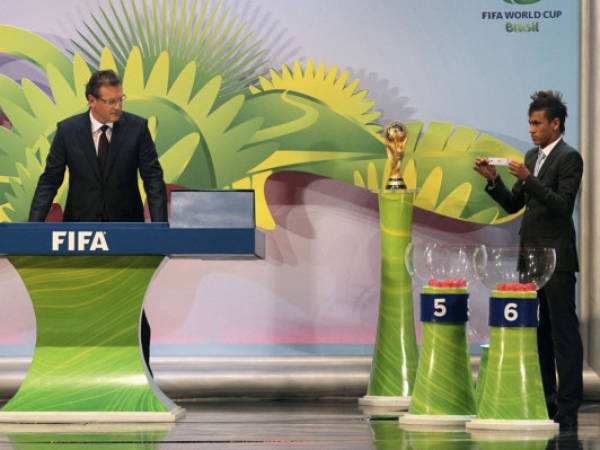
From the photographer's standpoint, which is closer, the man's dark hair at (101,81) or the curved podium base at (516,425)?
the curved podium base at (516,425)

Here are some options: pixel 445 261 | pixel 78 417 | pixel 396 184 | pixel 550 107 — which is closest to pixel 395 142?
pixel 396 184

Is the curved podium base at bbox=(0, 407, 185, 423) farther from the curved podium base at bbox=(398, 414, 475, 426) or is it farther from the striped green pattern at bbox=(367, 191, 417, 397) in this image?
the striped green pattern at bbox=(367, 191, 417, 397)

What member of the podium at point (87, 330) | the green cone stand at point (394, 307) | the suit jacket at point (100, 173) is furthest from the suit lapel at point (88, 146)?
the green cone stand at point (394, 307)

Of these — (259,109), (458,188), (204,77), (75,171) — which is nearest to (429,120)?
(458,188)

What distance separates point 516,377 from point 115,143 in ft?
6.17

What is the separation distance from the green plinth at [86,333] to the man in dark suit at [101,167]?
479 millimetres

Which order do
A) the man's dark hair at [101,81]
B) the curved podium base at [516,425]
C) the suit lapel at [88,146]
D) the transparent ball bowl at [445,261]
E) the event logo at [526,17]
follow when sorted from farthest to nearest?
1. the event logo at [526,17]
2. the suit lapel at [88,146]
3. the man's dark hair at [101,81]
4. the transparent ball bowl at [445,261]
5. the curved podium base at [516,425]

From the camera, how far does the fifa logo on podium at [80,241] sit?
3.47 meters

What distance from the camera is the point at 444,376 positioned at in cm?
352

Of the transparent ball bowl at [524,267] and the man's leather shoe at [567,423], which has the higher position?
the transparent ball bowl at [524,267]

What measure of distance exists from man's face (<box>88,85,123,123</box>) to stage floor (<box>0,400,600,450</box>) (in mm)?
1261

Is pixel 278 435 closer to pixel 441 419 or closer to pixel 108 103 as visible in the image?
pixel 441 419

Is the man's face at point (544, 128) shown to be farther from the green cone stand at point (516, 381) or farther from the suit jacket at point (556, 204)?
the green cone stand at point (516, 381)

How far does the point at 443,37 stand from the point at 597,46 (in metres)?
0.76
